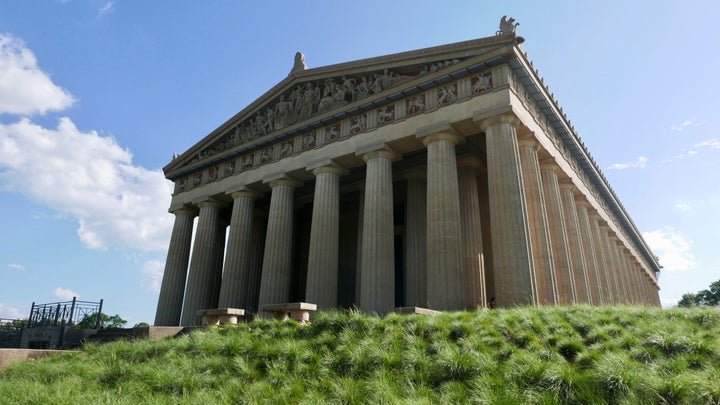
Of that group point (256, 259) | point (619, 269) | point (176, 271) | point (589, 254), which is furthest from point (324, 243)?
point (619, 269)

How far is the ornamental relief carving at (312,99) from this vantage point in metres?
24.2

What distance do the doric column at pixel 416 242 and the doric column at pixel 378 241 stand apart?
199cm

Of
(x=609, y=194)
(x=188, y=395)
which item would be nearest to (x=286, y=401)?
(x=188, y=395)

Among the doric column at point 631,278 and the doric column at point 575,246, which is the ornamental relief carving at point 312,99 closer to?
the doric column at point 575,246

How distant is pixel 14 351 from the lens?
1241 centimetres

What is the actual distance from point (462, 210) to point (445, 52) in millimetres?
8177

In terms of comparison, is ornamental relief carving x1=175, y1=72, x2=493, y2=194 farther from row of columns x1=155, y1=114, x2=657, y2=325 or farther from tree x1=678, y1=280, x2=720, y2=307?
tree x1=678, y1=280, x2=720, y2=307

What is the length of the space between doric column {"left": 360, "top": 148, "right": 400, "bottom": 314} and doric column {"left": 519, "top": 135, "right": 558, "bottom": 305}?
257 inches

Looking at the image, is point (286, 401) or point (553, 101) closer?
point (286, 401)

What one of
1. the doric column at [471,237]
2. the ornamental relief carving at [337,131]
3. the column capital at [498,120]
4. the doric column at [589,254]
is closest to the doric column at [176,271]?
the ornamental relief carving at [337,131]

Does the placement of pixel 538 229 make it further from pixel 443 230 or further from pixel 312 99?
pixel 312 99

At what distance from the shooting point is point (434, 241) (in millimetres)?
19422

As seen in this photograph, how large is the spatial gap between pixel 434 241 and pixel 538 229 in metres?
4.86

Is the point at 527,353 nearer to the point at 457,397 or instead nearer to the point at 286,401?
the point at 457,397
